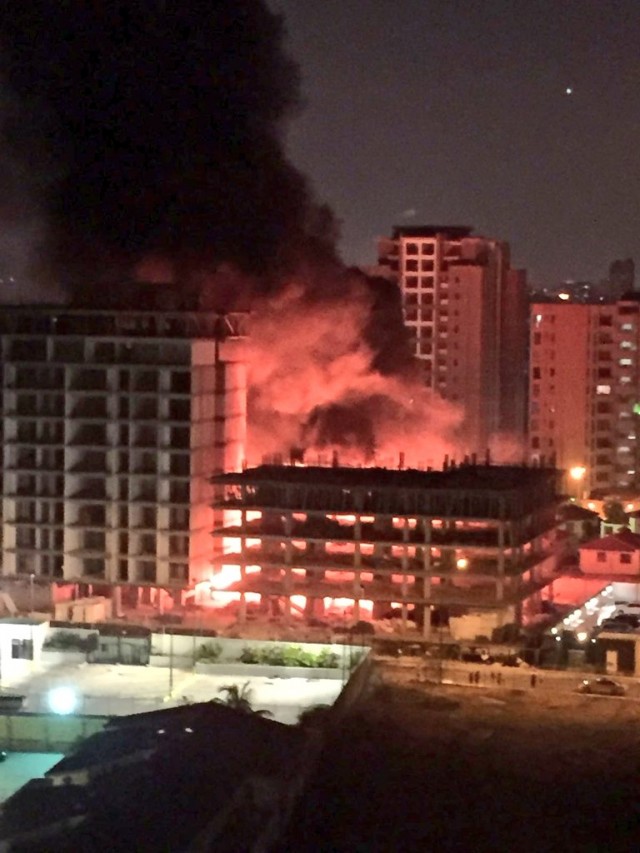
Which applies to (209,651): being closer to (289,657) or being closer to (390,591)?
(289,657)

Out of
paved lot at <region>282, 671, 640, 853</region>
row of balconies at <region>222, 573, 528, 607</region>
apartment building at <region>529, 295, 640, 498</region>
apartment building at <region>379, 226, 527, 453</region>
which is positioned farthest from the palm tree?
apartment building at <region>379, 226, 527, 453</region>

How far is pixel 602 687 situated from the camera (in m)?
18.0

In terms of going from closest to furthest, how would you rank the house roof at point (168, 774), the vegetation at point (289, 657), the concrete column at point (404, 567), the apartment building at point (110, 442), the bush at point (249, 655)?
the house roof at point (168, 774) → the vegetation at point (289, 657) → the bush at point (249, 655) → the concrete column at point (404, 567) → the apartment building at point (110, 442)

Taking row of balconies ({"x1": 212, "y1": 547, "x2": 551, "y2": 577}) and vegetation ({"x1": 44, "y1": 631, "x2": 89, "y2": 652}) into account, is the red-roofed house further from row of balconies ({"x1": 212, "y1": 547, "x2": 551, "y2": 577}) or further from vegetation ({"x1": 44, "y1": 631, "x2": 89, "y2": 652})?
vegetation ({"x1": 44, "y1": 631, "x2": 89, "y2": 652})

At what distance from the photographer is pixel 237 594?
2178 cm

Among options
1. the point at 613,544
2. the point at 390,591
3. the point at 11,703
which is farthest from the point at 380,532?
the point at 11,703

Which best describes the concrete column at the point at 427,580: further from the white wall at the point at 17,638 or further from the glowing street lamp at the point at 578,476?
the glowing street lamp at the point at 578,476

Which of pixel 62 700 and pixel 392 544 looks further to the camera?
pixel 392 544

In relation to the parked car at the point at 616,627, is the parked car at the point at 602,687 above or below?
below

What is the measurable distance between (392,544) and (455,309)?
59.5ft

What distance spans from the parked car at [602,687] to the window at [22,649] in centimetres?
669

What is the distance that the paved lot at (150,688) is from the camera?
16.9 metres

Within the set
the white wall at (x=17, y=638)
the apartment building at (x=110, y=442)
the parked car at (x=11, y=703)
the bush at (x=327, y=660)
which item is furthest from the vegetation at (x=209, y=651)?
the apartment building at (x=110, y=442)

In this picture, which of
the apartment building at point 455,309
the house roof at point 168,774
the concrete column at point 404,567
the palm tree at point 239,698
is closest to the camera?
the house roof at point 168,774
